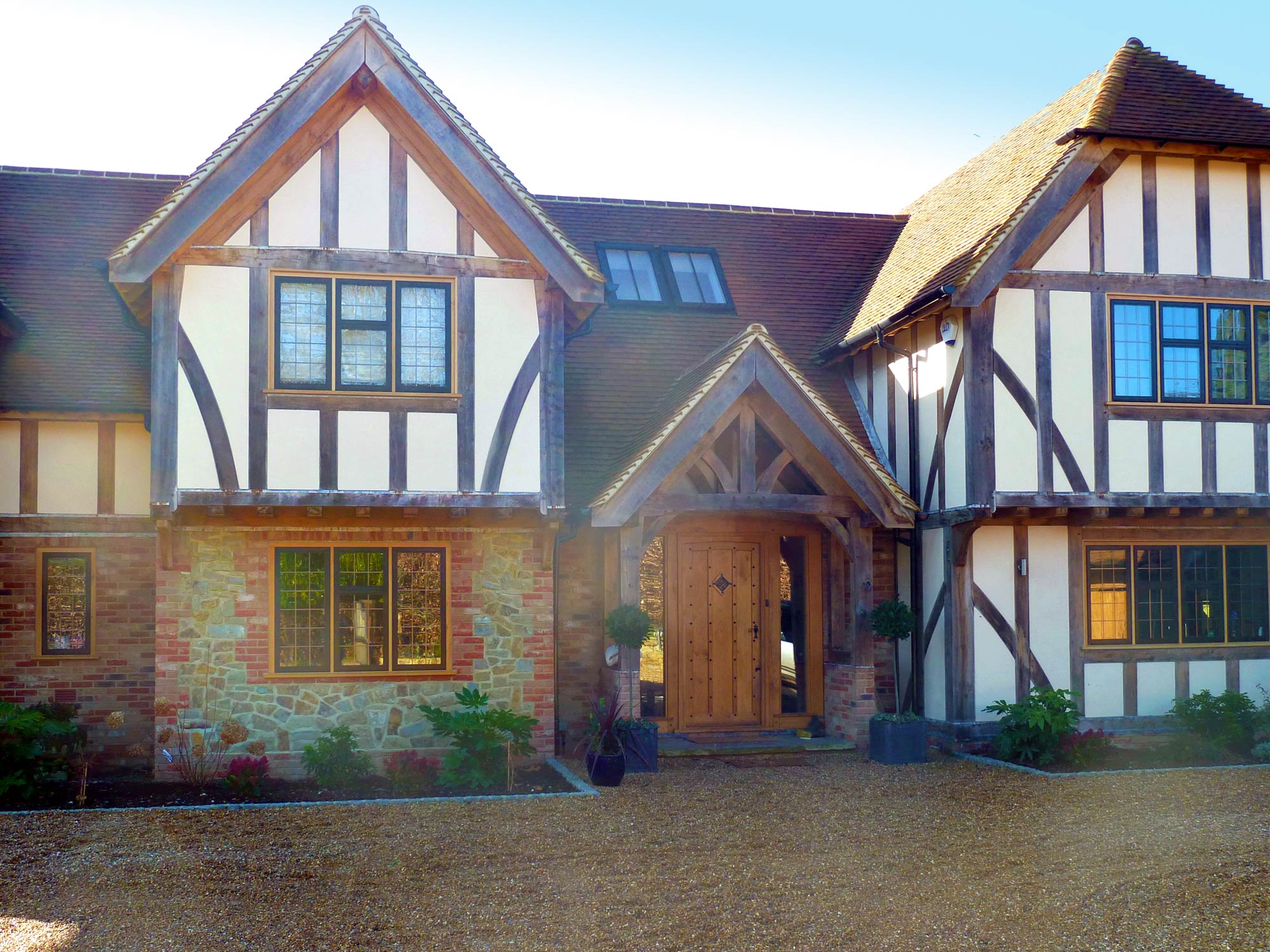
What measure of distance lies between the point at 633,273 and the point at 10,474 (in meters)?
8.67

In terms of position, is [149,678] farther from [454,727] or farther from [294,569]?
[454,727]

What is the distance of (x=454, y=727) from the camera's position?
38.4ft

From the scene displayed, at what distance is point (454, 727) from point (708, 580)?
174 inches

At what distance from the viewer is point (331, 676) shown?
12422 mm

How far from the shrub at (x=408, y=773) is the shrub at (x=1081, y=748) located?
22.5 ft

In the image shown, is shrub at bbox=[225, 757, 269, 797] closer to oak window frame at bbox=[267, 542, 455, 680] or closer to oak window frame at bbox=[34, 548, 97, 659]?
oak window frame at bbox=[267, 542, 455, 680]

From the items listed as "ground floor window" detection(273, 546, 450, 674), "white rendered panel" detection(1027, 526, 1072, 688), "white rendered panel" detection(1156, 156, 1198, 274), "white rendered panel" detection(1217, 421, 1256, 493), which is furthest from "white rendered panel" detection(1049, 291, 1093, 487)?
"ground floor window" detection(273, 546, 450, 674)

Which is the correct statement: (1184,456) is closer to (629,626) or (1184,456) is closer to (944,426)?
(944,426)

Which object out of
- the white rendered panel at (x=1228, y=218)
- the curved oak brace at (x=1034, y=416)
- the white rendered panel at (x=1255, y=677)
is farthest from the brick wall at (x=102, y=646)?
the white rendered panel at (x=1228, y=218)

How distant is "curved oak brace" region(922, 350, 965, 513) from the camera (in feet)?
45.7

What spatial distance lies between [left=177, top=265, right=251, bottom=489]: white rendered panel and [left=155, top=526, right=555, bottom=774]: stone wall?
1077 millimetres

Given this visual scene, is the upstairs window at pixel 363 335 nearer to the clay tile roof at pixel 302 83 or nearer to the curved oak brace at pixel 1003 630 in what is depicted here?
the clay tile roof at pixel 302 83

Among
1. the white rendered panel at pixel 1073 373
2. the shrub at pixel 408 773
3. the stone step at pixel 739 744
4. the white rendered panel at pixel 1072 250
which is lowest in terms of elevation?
the stone step at pixel 739 744

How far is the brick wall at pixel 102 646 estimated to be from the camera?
13.3 metres
